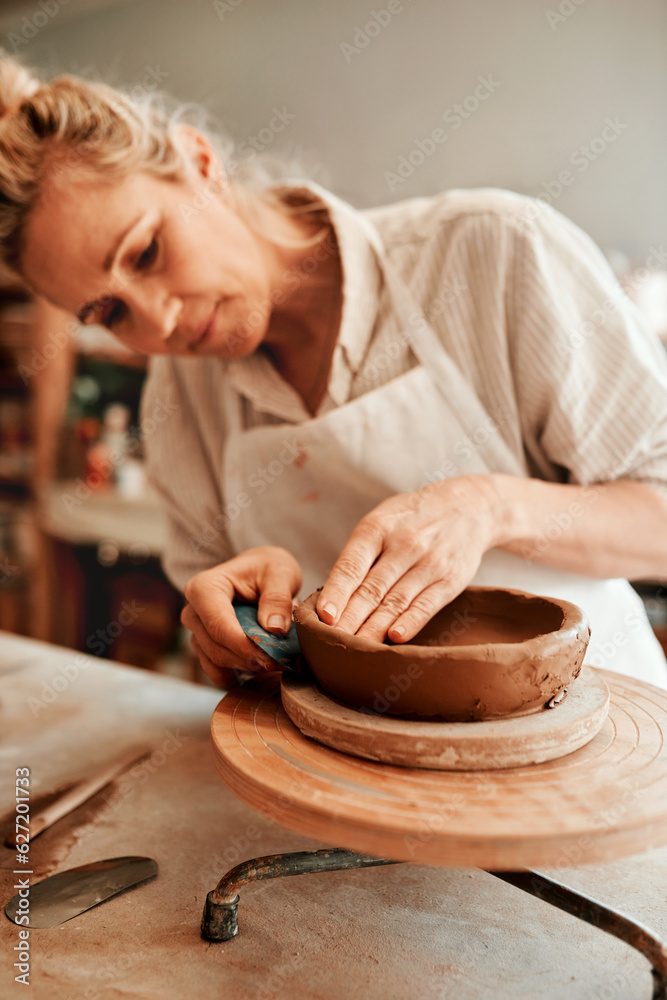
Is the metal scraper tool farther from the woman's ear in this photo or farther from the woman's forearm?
the woman's ear

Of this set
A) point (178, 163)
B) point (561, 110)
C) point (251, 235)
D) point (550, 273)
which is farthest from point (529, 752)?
point (561, 110)

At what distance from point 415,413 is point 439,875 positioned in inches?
29.0

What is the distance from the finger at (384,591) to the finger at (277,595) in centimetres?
11

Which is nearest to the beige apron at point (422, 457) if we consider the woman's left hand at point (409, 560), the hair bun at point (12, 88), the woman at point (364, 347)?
the woman at point (364, 347)

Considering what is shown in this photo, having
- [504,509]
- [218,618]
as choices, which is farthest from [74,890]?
[504,509]

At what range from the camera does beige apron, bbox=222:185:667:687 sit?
4.10 feet

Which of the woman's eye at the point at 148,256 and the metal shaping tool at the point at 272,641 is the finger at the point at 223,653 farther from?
the woman's eye at the point at 148,256

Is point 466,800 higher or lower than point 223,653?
higher

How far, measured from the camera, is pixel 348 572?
87 centimetres

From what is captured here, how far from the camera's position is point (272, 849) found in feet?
3.09

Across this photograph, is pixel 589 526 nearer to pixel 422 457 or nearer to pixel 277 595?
pixel 422 457

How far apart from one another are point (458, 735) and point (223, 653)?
0.37 meters

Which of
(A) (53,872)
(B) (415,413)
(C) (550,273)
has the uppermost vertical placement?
(C) (550,273)

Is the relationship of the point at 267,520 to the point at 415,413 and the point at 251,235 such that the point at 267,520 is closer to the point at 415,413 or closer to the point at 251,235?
the point at 415,413
